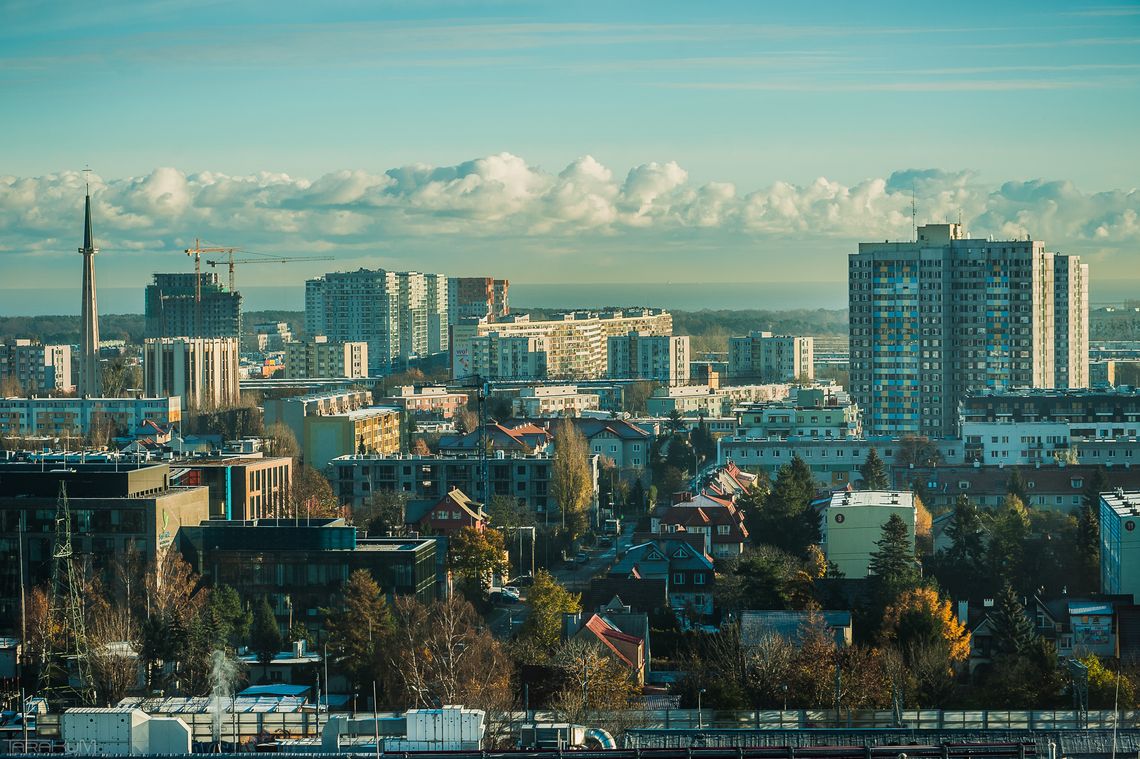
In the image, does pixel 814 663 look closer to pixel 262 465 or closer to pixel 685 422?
pixel 262 465

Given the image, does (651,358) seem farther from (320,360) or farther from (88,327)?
(88,327)

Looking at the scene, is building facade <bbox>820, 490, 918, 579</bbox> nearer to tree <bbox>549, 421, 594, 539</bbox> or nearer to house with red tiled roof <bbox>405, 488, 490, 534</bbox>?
house with red tiled roof <bbox>405, 488, 490, 534</bbox>

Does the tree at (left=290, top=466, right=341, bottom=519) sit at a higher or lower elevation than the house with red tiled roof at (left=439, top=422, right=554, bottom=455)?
lower

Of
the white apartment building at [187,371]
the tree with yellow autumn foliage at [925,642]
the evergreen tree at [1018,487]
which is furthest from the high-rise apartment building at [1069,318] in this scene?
the tree with yellow autumn foliage at [925,642]


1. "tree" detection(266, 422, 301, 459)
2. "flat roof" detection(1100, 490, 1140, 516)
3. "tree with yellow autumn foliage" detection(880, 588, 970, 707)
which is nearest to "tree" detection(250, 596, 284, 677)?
"tree with yellow autumn foliage" detection(880, 588, 970, 707)

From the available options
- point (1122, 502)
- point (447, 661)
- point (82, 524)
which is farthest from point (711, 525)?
point (447, 661)

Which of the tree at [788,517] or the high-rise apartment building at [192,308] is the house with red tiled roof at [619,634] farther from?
the high-rise apartment building at [192,308]

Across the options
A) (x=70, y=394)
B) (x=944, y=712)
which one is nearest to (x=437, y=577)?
(x=944, y=712)
